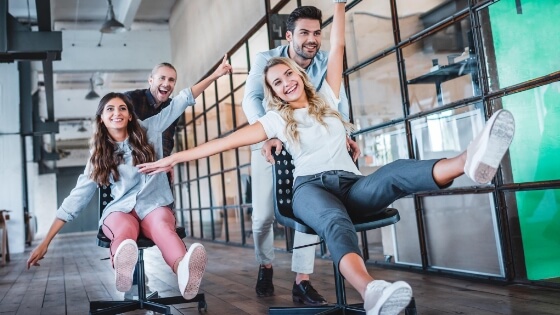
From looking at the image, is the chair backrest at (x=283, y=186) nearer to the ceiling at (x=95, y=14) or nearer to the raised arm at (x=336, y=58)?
the raised arm at (x=336, y=58)

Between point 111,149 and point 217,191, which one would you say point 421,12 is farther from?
point 217,191

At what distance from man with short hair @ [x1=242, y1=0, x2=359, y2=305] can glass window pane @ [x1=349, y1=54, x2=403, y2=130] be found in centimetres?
96

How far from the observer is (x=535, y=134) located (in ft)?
7.48

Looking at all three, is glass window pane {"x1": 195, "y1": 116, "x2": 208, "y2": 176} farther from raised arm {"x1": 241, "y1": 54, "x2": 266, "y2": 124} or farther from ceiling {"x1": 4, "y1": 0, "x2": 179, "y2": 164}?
raised arm {"x1": 241, "y1": 54, "x2": 266, "y2": 124}

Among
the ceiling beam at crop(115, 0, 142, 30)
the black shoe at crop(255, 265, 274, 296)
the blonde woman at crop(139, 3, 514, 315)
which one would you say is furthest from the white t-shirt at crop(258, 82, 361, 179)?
the ceiling beam at crop(115, 0, 142, 30)

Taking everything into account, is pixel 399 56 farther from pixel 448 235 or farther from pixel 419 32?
pixel 448 235

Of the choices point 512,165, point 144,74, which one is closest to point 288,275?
point 512,165

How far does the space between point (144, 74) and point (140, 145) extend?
31.6ft

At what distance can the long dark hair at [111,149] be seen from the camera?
2.05 meters

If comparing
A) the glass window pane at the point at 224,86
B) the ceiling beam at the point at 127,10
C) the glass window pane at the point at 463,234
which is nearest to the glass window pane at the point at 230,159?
the glass window pane at the point at 224,86

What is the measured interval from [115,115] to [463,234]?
1.89 m

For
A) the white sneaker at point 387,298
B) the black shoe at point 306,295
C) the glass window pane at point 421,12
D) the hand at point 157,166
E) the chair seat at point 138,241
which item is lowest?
the black shoe at point 306,295

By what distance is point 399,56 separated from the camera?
310cm

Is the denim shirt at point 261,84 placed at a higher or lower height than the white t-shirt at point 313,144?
higher
